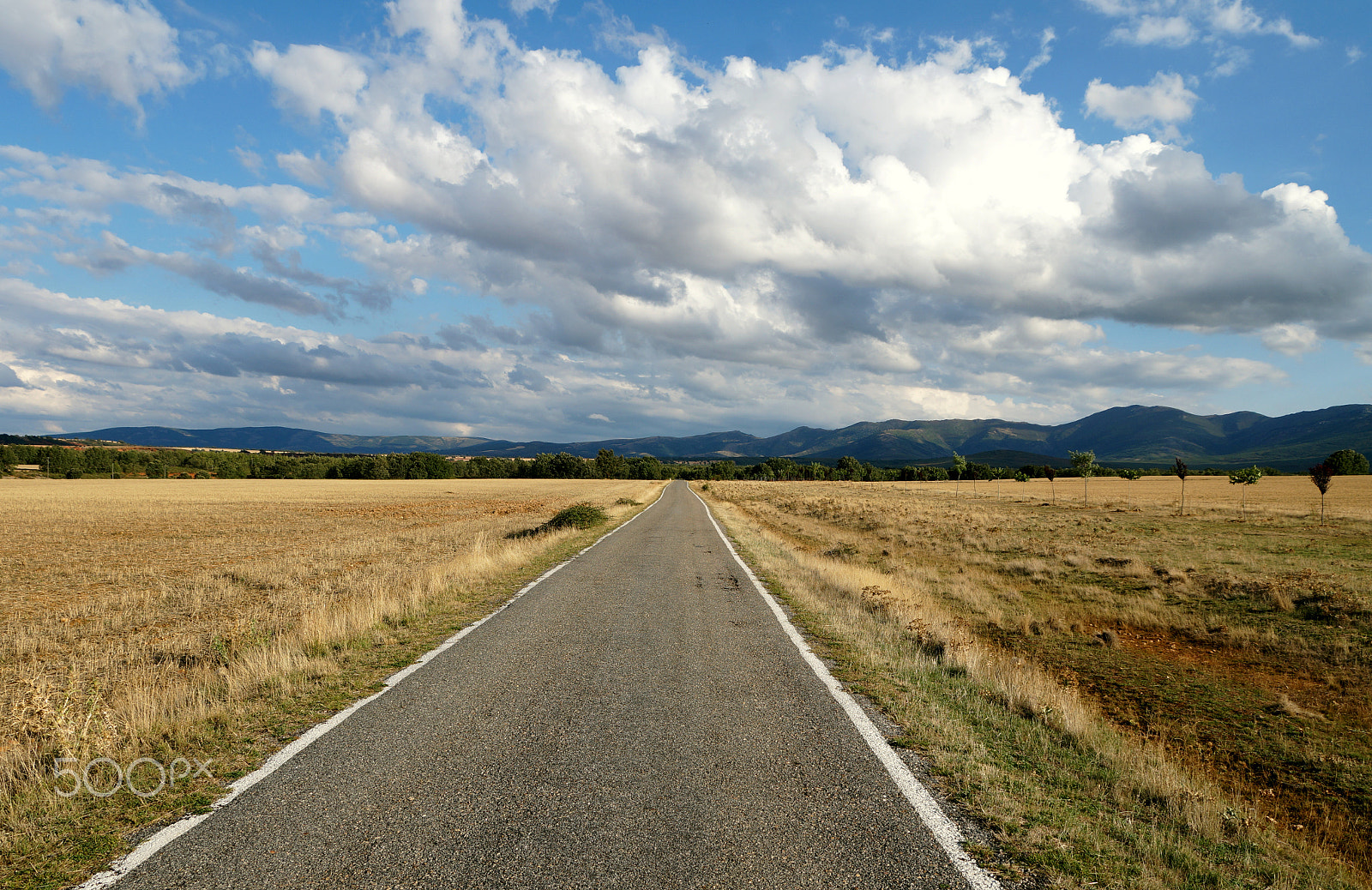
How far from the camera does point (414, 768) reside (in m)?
4.68

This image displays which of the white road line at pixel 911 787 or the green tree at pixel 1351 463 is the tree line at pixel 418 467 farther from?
the white road line at pixel 911 787

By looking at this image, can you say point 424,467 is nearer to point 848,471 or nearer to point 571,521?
point 848,471

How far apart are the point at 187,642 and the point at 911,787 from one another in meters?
10.5

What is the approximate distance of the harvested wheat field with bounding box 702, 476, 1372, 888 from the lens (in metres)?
4.35

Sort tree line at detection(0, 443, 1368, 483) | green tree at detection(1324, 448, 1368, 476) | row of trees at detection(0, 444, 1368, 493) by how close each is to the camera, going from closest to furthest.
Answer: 1. green tree at detection(1324, 448, 1368, 476)
2. row of trees at detection(0, 444, 1368, 493)
3. tree line at detection(0, 443, 1368, 483)

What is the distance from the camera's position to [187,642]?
9.46m

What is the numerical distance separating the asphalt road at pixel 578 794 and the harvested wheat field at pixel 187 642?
74 cm

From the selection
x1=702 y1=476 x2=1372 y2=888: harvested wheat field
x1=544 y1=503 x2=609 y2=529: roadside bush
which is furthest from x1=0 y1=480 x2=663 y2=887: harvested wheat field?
x1=702 y1=476 x2=1372 y2=888: harvested wheat field

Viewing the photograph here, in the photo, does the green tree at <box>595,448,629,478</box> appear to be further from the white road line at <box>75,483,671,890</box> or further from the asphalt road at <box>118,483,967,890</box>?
the asphalt road at <box>118,483,967,890</box>

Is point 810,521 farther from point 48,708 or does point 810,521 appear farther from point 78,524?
point 78,524

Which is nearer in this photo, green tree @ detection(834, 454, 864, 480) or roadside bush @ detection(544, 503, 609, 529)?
roadside bush @ detection(544, 503, 609, 529)

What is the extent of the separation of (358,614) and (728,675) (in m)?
6.09

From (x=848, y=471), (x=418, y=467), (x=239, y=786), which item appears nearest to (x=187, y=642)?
(x=239, y=786)

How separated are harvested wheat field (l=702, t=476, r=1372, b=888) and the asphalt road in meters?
0.91
